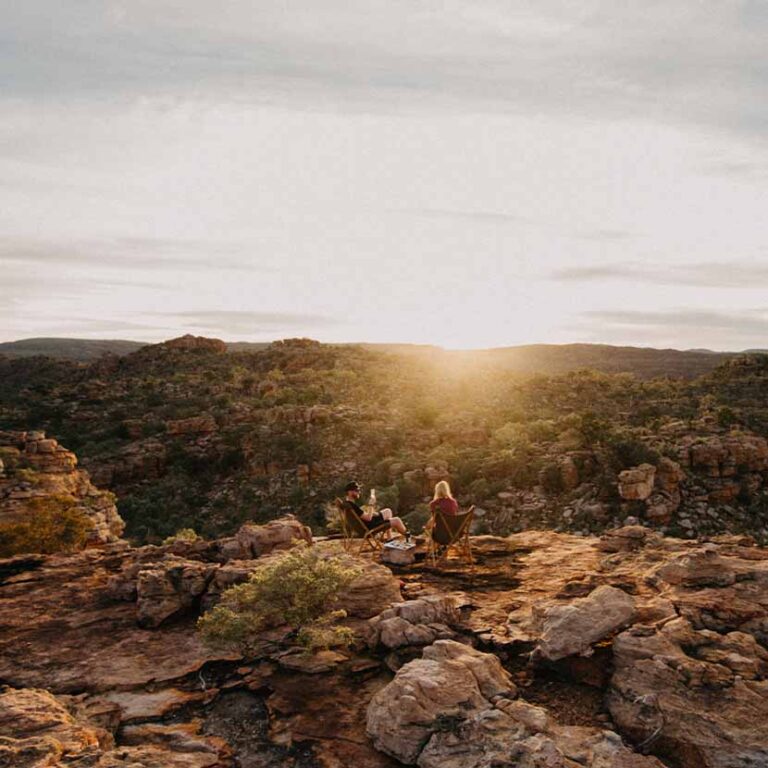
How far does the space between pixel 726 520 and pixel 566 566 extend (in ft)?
25.7

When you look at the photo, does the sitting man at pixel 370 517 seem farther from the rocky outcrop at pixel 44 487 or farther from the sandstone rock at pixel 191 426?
the sandstone rock at pixel 191 426

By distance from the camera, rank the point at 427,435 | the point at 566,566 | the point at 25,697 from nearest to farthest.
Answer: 1. the point at 25,697
2. the point at 566,566
3. the point at 427,435

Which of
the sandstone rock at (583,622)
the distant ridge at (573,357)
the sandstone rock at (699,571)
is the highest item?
the distant ridge at (573,357)

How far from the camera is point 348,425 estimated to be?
2261 centimetres

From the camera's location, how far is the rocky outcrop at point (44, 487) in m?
11.0

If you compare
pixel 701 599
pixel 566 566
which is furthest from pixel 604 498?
pixel 701 599

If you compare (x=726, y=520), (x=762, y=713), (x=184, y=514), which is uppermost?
(x=762, y=713)

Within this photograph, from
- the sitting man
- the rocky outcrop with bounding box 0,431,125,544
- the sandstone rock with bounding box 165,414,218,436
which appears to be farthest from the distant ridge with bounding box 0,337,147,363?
the sitting man

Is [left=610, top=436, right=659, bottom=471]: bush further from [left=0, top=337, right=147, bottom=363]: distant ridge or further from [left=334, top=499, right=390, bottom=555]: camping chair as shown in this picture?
[left=0, top=337, right=147, bottom=363]: distant ridge

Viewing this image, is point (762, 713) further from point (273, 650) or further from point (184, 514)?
point (184, 514)

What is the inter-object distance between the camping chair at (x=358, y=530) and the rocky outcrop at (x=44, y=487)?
5347 millimetres

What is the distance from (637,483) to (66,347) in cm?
11704

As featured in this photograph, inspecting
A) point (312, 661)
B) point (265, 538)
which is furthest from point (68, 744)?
point (265, 538)

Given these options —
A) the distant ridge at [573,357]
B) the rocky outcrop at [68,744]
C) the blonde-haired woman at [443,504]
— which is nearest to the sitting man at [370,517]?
the blonde-haired woman at [443,504]
